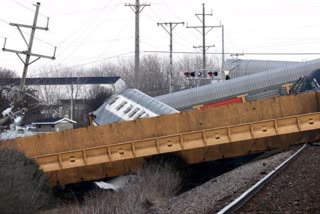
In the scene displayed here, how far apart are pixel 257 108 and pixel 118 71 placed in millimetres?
99496

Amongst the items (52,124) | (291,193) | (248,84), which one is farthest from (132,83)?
(291,193)

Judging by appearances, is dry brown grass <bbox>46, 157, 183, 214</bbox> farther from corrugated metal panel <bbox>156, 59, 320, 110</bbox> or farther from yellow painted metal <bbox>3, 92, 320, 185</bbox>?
corrugated metal panel <bbox>156, 59, 320, 110</bbox>

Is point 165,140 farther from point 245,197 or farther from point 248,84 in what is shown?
point 248,84

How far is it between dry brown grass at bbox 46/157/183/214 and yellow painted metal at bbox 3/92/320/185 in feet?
2.97

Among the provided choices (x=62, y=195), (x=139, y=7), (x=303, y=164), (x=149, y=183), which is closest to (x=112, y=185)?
(x=62, y=195)

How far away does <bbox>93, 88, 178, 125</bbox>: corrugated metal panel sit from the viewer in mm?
38281

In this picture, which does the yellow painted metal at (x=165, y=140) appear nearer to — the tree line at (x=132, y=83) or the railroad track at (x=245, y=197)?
the railroad track at (x=245, y=197)

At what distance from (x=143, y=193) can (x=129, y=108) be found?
19928 mm

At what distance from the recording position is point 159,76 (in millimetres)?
114375

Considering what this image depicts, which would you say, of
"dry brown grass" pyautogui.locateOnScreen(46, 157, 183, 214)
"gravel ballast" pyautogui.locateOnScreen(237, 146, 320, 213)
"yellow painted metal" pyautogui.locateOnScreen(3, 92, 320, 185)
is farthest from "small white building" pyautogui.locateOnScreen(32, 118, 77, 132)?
"gravel ballast" pyautogui.locateOnScreen(237, 146, 320, 213)

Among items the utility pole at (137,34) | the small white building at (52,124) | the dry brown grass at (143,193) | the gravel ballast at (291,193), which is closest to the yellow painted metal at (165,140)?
A: the dry brown grass at (143,193)

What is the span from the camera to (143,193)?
1988 cm

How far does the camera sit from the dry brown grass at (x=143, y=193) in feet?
54.5

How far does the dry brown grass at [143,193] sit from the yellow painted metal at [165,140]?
2.97 feet
